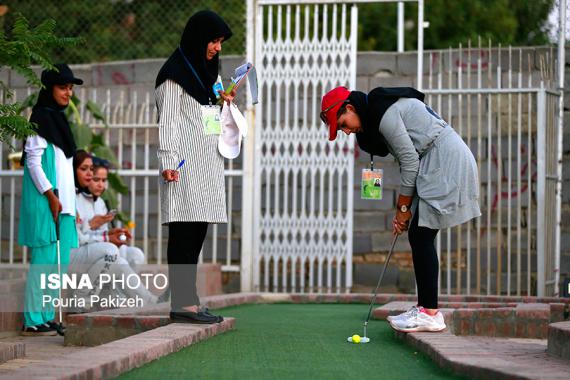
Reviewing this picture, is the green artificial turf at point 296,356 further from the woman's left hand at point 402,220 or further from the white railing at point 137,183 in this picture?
the white railing at point 137,183

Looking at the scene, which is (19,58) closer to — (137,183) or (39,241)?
(39,241)

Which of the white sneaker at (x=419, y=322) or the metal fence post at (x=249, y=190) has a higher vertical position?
the metal fence post at (x=249, y=190)

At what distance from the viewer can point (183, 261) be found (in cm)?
663

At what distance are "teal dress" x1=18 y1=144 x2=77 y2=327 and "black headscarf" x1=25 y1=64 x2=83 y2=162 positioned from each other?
0.09 metres

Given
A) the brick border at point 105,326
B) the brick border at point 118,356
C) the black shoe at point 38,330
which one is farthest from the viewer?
the black shoe at point 38,330

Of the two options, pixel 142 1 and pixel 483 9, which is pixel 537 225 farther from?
pixel 483 9

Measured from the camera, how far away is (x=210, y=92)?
6809 millimetres

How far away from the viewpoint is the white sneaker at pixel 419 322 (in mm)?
6246

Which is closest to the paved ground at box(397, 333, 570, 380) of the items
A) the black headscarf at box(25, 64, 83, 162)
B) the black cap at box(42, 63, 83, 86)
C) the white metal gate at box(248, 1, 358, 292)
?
the black headscarf at box(25, 64, 83, 162)

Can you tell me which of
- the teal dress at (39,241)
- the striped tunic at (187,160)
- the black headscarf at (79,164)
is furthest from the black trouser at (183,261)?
the black headscarf at (79,164)

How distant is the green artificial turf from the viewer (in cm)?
489

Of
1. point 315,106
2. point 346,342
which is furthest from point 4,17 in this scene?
point 346,342

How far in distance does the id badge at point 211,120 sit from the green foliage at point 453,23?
49.9 ft

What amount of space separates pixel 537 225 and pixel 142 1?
29.7 feet
